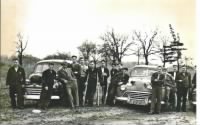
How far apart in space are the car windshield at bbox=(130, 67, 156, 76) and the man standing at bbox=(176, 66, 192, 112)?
0.27m

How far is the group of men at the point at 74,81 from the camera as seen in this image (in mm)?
3666

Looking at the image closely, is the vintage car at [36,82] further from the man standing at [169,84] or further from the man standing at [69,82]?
the man standing at [169,84]

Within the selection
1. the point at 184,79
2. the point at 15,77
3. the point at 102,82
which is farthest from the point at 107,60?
the point at 15,77

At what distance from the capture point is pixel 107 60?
379 centimetres

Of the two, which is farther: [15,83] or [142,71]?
[142,71]

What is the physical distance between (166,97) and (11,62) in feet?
4.93

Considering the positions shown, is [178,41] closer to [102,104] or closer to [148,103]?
[148,103]

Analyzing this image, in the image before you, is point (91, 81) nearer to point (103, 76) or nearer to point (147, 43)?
point (103, 76)

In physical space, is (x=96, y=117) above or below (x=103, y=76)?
below

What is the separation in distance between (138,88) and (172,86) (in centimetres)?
34

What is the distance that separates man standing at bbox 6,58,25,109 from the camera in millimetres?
3648

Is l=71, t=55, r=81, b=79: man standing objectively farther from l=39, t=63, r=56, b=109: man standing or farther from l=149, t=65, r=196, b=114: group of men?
l=149, t=65, r=196, b=114: group of men

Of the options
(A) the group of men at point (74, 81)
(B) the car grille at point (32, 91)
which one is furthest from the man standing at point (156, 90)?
(B) the car grille at point (32, 91)

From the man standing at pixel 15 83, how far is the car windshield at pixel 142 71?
1045 mm
